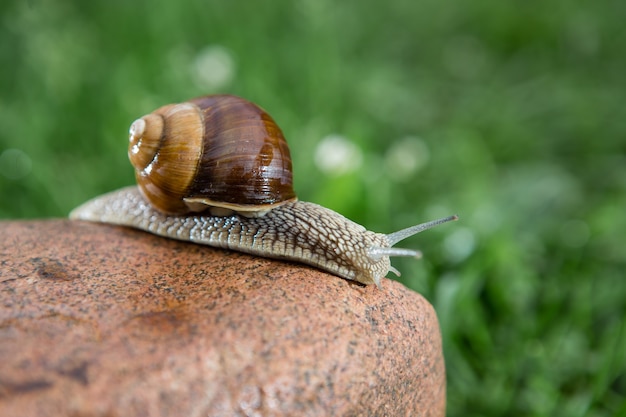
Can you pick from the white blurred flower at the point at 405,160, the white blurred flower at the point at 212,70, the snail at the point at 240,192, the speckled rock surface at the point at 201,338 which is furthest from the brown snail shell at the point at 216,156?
the white blurred flower at the point at 212,70

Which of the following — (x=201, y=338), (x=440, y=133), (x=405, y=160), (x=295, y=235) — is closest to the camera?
(x=201, y=338)

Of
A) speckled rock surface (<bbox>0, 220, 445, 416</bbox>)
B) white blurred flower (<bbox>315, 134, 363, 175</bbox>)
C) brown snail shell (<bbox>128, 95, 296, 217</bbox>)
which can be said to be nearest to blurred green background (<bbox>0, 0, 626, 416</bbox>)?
white blurred flower (<bbox>315, 134, 363, 175</bbox>)

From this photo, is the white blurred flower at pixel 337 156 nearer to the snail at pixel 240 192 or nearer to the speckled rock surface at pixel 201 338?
the snail at pixel 240 192

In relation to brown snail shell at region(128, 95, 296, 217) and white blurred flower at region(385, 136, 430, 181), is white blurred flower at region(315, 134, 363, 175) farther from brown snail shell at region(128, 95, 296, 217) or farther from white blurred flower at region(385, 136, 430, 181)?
brown snail shell at region(128, 95, 296, 217)

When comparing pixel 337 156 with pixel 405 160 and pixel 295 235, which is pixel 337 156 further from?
pixel 295 235

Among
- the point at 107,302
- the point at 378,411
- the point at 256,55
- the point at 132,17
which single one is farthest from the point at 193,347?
the point at 132,17

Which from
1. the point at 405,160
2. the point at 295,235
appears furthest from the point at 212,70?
the point at 295,235
